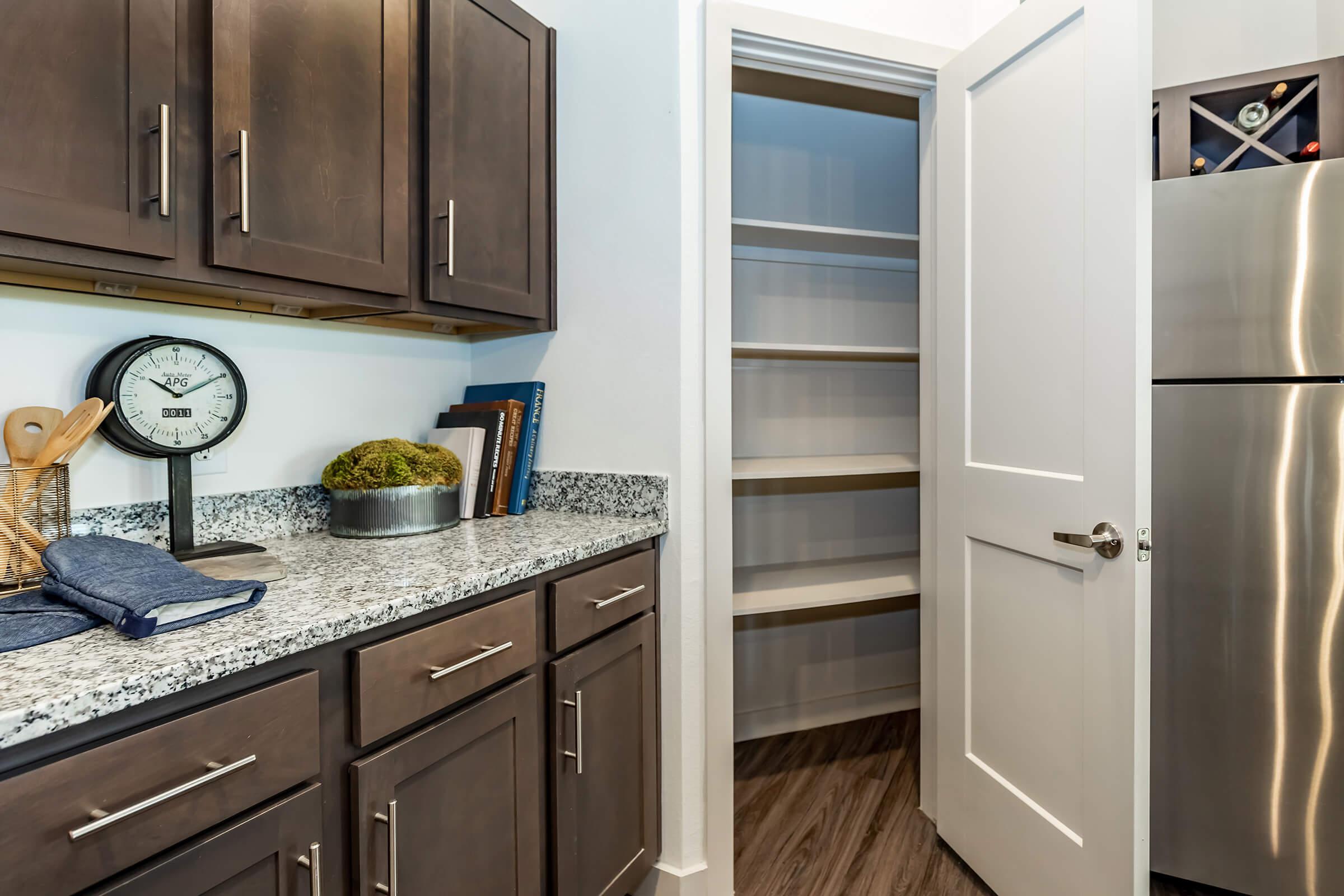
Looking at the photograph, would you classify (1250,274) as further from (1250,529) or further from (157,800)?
(157,800)

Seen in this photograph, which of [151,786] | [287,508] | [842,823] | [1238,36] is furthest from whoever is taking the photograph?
[1238,36]

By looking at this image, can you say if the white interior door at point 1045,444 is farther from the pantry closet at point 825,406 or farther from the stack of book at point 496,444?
the stack of book at point 496,444

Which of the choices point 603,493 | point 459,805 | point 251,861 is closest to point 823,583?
point 603,493

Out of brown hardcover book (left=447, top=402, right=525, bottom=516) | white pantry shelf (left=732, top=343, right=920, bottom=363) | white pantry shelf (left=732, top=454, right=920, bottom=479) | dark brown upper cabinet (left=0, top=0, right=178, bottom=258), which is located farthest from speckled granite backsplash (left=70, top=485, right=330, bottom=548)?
white pantry shelf (left=732, top=343, right=920, bottom=363)

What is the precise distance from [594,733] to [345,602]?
2.12ft

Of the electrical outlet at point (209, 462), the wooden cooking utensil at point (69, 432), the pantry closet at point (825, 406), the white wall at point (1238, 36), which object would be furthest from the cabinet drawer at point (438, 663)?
the white wall at point (1238, 36)

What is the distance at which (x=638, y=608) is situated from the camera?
154 centimetres

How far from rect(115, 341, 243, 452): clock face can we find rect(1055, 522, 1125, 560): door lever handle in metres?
1.65

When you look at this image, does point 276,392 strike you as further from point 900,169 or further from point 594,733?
point 900,169

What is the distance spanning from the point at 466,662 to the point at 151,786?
430 mm

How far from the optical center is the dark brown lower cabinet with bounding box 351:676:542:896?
0.91 meters

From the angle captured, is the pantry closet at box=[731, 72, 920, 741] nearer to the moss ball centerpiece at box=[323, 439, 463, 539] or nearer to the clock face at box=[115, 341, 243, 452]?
the moss ball centerpiece at box=[323, 439, 463, 539]

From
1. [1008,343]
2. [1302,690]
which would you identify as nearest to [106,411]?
[1008,343]

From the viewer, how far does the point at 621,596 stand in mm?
1456
